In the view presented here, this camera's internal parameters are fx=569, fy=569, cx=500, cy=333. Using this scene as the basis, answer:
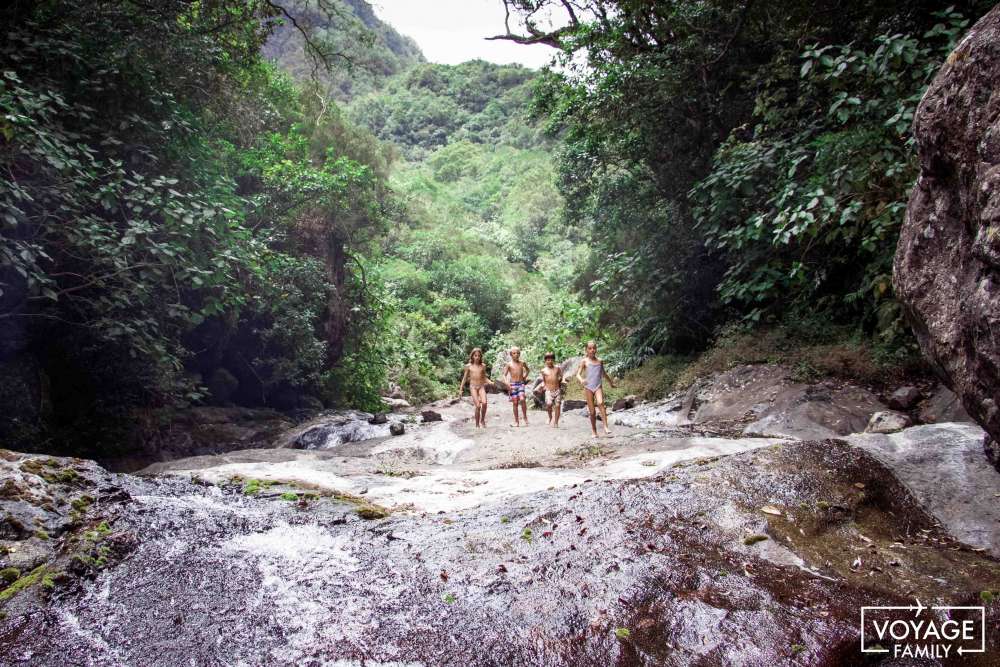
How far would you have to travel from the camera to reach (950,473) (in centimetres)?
467

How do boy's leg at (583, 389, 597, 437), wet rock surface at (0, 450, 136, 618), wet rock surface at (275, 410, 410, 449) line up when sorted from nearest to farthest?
1. wet rock surface at (0, 450, 136, 618)
2. boy's leg at (583, 389, 597, 437)
3. wet rock surface at (275, 410, 410, 449)

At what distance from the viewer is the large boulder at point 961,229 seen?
3137mm

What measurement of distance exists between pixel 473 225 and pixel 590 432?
38642mm

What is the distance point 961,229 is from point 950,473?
2.23 m

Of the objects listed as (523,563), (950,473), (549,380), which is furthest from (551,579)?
(549,380)

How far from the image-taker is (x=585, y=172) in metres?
18.4

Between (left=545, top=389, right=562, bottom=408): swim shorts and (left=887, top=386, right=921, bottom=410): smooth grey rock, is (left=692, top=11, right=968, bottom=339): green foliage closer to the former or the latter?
(left=887, top=386, right=921, bottom=410): smooth grey rock

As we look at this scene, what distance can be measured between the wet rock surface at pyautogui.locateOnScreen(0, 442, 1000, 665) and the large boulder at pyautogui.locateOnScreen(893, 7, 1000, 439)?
47.0 inches

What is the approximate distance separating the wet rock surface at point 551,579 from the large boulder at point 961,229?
1194 mm

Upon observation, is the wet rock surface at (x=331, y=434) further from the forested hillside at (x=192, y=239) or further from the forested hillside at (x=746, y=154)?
the forested hillside at (x=746, y=154)

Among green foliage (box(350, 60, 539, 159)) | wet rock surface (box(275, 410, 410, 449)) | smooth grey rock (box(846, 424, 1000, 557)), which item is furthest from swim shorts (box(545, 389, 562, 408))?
green foliage (box(350, 60, 539, 159))

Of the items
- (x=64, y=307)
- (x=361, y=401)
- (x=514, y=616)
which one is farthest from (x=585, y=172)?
(x=514, y=616)

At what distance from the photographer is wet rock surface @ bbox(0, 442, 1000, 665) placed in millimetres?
2941

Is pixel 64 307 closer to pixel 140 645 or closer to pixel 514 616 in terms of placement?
pixel 140 645
